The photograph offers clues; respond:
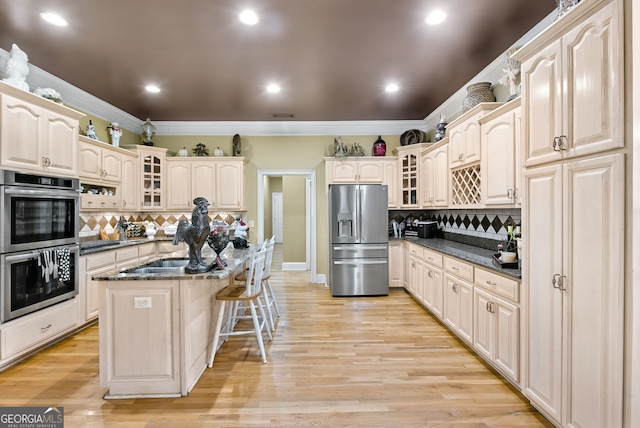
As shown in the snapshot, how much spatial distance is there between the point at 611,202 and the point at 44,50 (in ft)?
14.8

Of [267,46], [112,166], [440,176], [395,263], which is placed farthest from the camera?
[395,263]

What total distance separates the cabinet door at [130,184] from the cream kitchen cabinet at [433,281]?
4.43m

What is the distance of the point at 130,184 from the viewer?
4.77 metres

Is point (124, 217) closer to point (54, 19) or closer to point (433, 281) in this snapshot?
point (54, 19)

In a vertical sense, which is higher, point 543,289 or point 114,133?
point 114,133

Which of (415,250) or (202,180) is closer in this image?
(415,250)

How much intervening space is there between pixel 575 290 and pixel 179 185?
5198mm

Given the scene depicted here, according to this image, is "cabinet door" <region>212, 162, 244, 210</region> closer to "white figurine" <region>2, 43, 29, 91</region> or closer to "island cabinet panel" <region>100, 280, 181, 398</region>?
"white figurine" <region>2, 43, 29, 91</region>

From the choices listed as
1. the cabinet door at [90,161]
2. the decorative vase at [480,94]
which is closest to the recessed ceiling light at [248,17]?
the decorative vase at [480,94]

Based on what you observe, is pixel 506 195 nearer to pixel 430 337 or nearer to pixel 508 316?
pixel 508 316

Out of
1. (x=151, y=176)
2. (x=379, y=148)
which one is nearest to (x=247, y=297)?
(x=151, y=176)

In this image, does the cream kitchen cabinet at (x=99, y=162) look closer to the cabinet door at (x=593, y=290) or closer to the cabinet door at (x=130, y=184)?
the cabinet door at (x=130, y=184)

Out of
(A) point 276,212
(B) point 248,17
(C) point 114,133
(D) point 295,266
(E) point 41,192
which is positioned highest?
(B) point 248,17

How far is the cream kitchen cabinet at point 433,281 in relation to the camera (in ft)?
11.4
